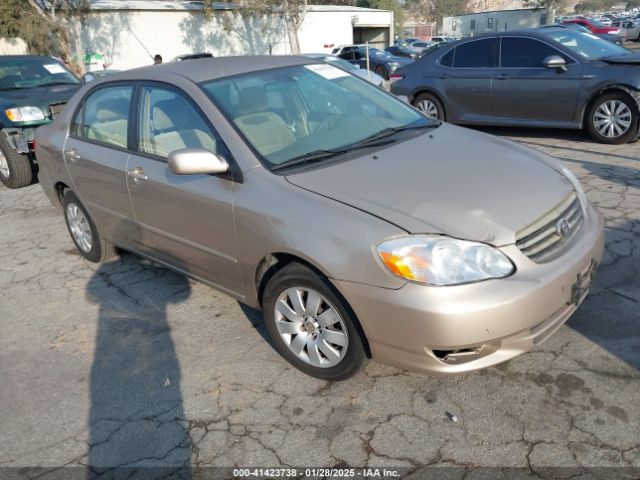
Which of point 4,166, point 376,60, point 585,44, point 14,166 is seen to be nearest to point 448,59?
point 585,44

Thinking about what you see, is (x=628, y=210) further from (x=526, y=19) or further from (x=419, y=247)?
(x=526, y=19)

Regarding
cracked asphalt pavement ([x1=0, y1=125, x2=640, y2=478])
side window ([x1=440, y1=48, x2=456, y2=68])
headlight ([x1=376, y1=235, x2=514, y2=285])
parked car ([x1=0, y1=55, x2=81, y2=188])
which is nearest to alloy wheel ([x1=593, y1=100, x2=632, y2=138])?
side window ([x1=440, y1=48, x2=456, y2=68])

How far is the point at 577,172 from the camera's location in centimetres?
576

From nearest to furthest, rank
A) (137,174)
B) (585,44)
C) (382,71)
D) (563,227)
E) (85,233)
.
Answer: (563,227)
(137,174)
(85,233)
(585,44)
(382,71)

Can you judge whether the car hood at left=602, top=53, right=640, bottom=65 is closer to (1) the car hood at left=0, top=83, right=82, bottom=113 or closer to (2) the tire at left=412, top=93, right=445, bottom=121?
(2) the tire at left=412, top=93, right=445, bottom=121

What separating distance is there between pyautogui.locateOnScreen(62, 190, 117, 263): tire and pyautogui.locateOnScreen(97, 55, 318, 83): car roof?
1223mm

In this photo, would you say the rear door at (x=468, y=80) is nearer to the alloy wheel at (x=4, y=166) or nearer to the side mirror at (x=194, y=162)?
the side mirror at (x=194, y=162)

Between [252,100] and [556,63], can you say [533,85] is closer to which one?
[556,63]

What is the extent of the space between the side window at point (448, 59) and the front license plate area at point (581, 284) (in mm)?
5975

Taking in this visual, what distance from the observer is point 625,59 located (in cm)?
661

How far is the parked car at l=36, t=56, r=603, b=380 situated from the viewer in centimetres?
235

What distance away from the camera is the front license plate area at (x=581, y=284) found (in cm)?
257

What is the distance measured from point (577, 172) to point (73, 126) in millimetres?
5057

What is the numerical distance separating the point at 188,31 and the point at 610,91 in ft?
79.5
